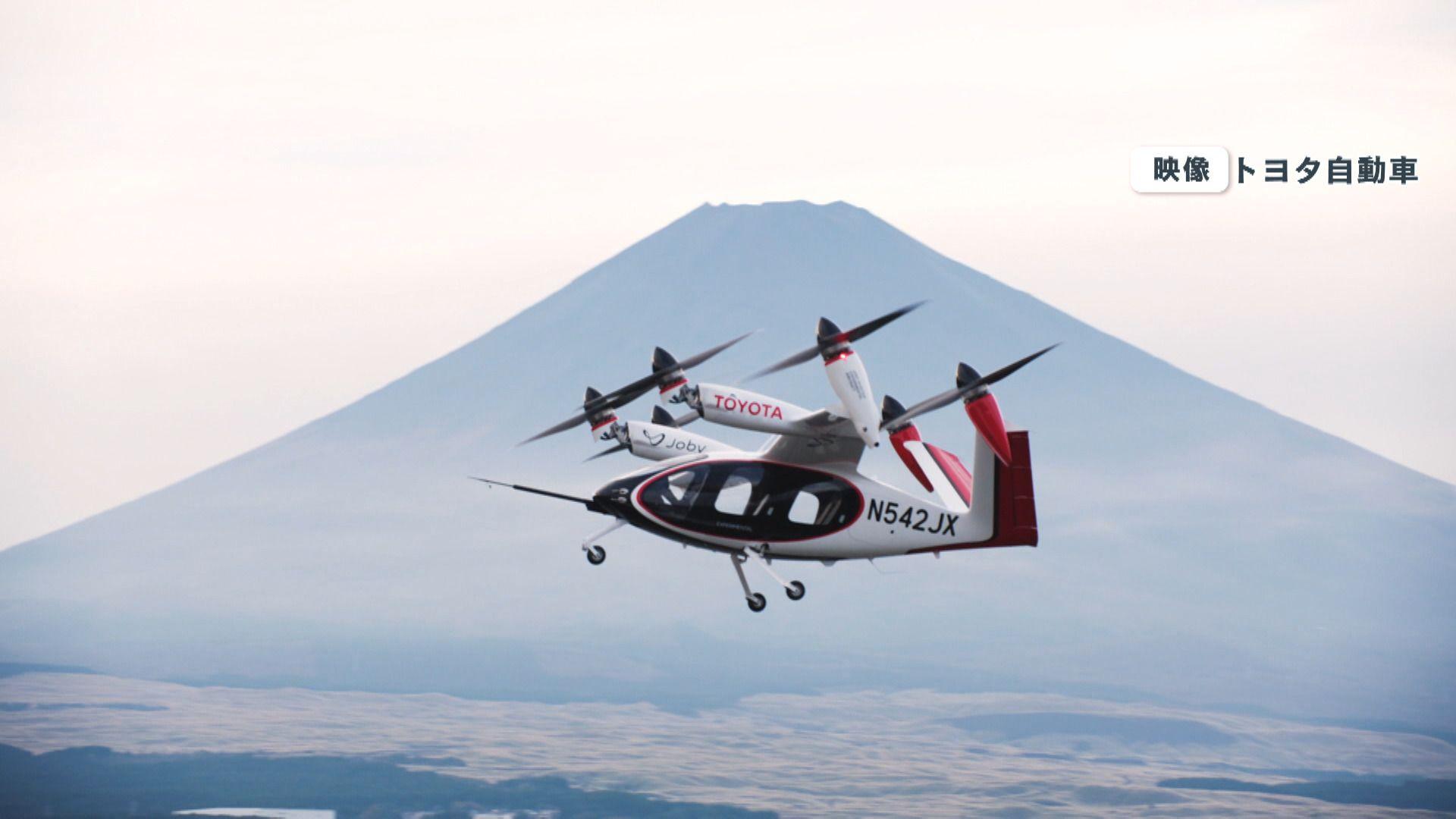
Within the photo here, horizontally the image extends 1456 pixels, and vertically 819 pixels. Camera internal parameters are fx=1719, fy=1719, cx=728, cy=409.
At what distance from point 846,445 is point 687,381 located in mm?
4176

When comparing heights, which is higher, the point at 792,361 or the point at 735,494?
the point at 792,361

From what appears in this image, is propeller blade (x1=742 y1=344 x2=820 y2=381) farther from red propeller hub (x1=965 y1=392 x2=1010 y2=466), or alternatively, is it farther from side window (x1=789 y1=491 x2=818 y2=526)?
red propeller hub (x1=965 y1=392 x2=1010 y2=466)

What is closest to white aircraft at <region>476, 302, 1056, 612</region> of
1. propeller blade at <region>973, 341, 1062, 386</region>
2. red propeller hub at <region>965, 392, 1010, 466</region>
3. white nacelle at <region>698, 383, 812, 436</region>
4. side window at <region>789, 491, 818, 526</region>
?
side window at <region>789, 491, 818, 526</region>

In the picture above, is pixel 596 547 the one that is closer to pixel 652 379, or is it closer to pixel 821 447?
pixel 652 379

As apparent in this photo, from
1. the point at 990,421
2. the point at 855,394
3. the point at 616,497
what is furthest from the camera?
the point at 616,497

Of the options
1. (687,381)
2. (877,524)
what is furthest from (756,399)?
(877,524)

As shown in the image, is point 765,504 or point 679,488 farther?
point 679,488

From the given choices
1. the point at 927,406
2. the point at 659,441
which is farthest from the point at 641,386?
the point at 927,406

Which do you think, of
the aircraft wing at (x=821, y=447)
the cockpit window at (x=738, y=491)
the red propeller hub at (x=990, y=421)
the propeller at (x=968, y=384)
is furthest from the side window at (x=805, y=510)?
the red propeller hub at (x=990, y=421)

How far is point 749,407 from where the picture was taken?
131 ft

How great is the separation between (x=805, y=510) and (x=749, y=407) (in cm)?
338

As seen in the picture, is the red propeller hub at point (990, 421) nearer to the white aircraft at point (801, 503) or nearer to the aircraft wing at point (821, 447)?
the white aircraft at point (801, 503)

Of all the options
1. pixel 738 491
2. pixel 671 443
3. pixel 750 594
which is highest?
pixel 671 443

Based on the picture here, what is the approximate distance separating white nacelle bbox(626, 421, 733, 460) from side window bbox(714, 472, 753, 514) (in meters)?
1.54
